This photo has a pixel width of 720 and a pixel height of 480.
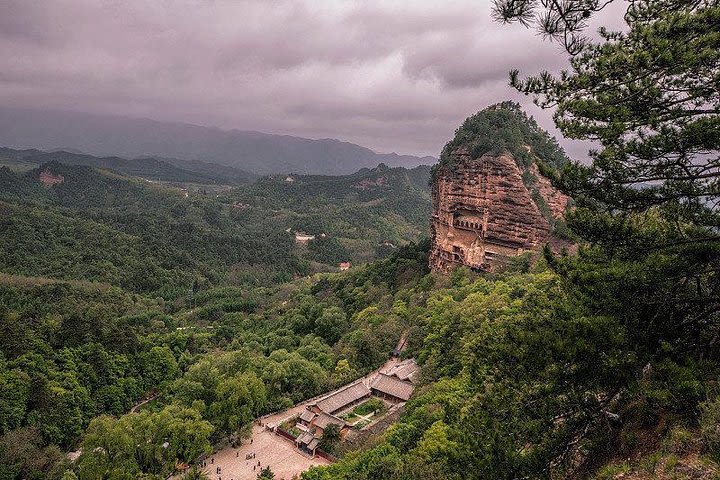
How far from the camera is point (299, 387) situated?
33312 mm

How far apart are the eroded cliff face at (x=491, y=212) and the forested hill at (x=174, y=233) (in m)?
59.8

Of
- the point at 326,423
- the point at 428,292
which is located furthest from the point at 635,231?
the point at 428,292

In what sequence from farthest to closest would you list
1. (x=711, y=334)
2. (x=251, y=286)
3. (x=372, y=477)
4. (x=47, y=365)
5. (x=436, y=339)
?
(x=251, y=286) < (x=47, y=365) < (x=436, y=339) < (x=372, y=477) < (x=711, y=334)

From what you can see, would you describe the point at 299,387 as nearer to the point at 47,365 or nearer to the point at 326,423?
the point at 326,423

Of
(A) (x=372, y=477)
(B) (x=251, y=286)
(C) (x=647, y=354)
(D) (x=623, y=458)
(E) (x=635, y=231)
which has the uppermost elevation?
(E) (x=635, y=231)

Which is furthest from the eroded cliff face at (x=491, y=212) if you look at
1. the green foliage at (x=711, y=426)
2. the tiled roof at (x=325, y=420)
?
the green foliage at (x=711, y=426)

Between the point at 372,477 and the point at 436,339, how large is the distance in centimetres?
1306

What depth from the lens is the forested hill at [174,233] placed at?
294ft

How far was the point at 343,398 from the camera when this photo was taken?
2967 centimetres

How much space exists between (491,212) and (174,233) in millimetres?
98649

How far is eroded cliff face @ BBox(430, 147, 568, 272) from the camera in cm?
4122

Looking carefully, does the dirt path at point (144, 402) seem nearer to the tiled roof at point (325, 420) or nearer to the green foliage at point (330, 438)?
the tiled roof at point (325, 420)

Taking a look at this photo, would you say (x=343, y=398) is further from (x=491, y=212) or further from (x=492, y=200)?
(x=492, y=200)

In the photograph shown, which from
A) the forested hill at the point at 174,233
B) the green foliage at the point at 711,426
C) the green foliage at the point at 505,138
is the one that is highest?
the green foliage at the point at 505,138
